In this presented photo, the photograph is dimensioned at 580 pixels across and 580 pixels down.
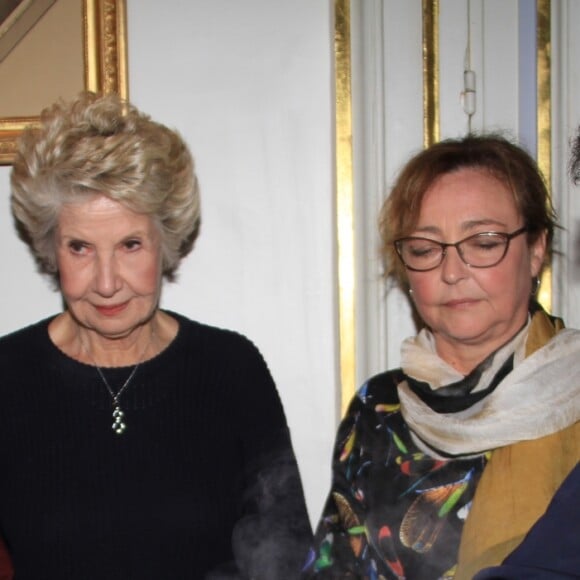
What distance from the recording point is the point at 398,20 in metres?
1.92

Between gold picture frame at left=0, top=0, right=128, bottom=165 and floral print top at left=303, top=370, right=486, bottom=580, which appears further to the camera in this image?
gold picture frame at left=0, top=0, right=128, bottom=165

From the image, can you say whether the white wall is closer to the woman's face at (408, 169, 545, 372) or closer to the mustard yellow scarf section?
the woman's face at (408, 169, 545, 372)

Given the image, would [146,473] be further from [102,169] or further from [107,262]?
[102,169]

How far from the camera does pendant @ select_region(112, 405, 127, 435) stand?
5.82ft

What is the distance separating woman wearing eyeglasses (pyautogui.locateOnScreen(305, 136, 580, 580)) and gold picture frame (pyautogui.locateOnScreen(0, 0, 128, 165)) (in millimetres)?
704

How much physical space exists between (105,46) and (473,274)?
98cm

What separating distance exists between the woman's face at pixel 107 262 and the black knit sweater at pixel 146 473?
15 cm

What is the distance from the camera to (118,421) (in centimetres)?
178

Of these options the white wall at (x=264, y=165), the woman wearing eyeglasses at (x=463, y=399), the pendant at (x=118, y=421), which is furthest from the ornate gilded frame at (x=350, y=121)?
the pendant at (x=118, y=421)

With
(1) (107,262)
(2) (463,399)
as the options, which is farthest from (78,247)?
(2) (463,399)

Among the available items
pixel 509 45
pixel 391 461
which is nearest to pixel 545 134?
pixel 509 45

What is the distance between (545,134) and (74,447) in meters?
1.17

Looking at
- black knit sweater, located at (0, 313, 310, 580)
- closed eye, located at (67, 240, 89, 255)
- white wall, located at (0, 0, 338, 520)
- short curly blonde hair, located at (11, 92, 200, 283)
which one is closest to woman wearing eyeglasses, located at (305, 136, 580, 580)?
black knit sweater, located at (0, 313, 310, 580)

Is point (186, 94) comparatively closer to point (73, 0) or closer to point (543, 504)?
point (73, 0)
